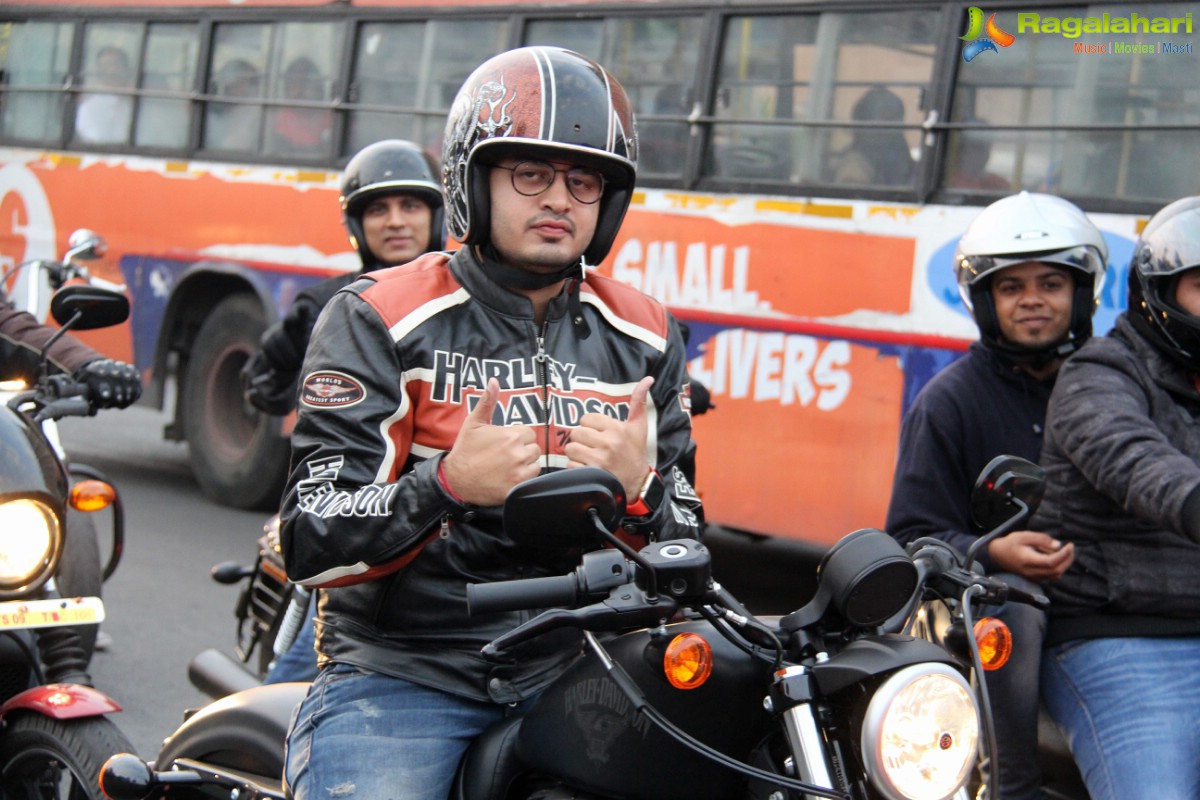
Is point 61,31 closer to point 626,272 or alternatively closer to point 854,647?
point 626,272

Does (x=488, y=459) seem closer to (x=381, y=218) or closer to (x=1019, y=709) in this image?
(x=1019, y=709)

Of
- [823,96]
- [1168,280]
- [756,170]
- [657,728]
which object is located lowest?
[657,728]

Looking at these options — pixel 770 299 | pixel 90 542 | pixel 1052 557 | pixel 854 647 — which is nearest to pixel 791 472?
pixel 770 299

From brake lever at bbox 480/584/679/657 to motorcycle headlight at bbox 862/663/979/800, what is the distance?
0.29 metres

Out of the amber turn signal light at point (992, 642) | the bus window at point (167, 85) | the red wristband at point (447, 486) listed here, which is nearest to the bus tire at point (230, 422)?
the bus window at point (167, 85)

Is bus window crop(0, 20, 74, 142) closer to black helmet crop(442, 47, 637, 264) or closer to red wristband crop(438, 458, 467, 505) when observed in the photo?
black helmet crop(442, 47, 637, 264)

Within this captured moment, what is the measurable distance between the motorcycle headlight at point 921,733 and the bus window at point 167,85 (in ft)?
29.3

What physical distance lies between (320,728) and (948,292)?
15.0ft

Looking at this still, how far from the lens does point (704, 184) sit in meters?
7.41

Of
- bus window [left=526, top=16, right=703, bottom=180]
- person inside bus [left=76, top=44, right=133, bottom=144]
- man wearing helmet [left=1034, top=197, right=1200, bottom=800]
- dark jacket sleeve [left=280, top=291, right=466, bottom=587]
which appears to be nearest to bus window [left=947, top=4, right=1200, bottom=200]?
bus window [left=526, top=16, right=703, bottom=180]

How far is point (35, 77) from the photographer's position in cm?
1122

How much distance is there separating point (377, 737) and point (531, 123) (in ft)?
3.33

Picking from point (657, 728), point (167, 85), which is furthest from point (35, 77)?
point (657, 728)

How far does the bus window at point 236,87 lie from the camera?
9.68 meters
